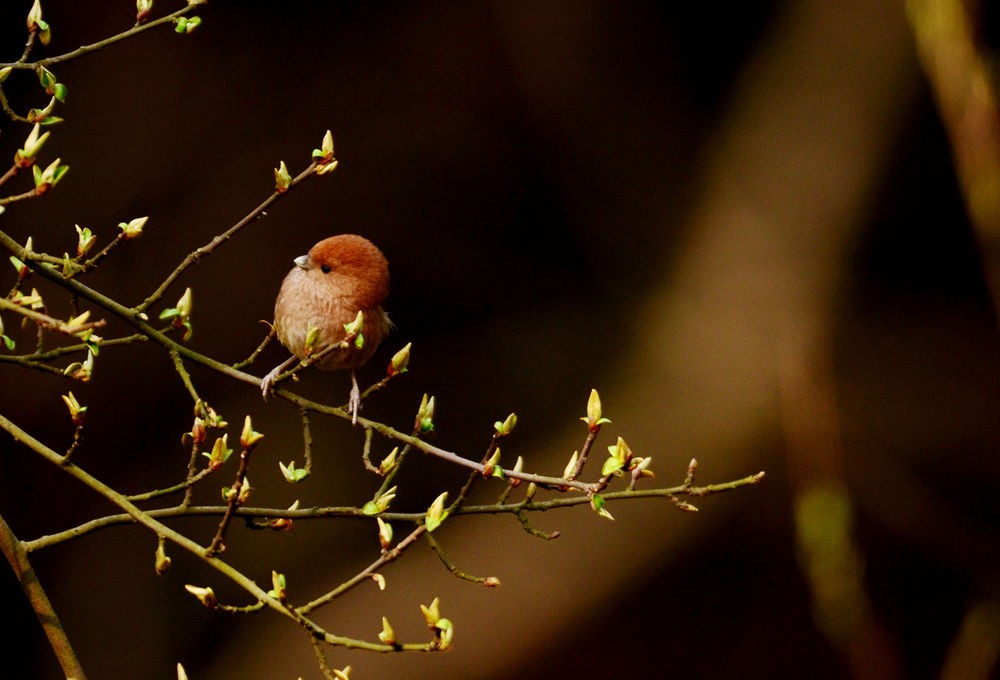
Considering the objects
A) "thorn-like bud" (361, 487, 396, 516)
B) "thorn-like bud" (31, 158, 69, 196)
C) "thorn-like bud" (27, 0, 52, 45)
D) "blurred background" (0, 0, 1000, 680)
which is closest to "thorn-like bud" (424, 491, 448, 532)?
"thorn-like bud" (361, 487, 396, 516)

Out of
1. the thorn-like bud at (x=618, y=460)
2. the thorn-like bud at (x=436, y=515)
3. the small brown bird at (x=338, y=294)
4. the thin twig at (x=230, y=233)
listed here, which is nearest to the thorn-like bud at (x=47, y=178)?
the thin twig at (x=230, y=233)

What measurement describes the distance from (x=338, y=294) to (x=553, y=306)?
154 centimetres

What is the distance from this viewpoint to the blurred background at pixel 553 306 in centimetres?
247

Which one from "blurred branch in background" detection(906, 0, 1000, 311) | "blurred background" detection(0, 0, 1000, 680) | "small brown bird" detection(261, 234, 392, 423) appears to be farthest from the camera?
"blurred background" detection(0, 0, 1000, 680)

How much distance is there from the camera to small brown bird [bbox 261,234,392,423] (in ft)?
3.97

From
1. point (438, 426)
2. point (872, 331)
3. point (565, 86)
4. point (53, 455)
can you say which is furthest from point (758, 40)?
point (53, 455)

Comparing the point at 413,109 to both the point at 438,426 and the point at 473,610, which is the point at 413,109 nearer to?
the point at 438,426

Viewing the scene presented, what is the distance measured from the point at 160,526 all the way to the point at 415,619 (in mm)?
1702

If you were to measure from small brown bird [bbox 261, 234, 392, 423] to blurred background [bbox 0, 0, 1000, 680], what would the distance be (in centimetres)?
118

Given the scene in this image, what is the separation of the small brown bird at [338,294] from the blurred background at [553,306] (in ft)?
3.87

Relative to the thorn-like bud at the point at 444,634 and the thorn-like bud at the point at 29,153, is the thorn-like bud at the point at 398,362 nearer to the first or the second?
the thorn-like bud at the point at 444,634

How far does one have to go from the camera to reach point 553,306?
2.74 meters

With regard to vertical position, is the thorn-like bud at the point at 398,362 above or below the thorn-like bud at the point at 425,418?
above

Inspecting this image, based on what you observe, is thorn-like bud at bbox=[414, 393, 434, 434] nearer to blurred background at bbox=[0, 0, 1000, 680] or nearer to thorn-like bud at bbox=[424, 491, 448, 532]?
thorn-like bud at bbox=[424, 491, 448, 532]
